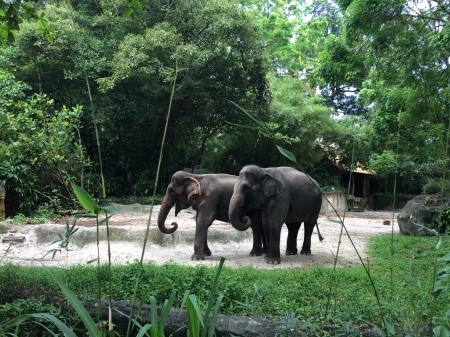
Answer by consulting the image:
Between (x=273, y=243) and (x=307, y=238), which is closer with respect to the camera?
(x=273, y=243)

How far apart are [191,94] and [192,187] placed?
30.8 feet

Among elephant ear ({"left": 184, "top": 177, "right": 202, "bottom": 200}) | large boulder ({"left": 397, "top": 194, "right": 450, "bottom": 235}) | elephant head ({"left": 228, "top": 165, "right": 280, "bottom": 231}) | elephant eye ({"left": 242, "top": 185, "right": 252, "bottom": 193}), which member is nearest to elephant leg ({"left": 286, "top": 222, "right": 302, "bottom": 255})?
elephant head ({"left": 228, "top": 165, "right": 280, "bottom": 231})

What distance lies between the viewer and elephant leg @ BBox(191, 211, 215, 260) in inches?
326

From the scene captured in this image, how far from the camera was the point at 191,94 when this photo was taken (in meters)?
17.6

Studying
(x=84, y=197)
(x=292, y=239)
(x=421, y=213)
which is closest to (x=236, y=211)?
(x=292, y=239)

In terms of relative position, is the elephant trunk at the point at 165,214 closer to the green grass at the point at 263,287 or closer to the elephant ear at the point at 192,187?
the elephant ear at the point at 192,187

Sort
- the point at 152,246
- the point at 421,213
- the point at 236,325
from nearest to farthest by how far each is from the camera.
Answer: the point at 236,325 < the point at 152,246 < the point at 421,213

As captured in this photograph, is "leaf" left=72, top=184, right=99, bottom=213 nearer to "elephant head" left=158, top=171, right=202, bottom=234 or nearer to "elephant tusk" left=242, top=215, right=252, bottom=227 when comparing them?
"elephant tusk" left=242, top=215, right=252, bottom=227

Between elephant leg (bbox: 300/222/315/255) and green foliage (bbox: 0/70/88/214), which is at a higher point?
green foliage (bbox: 0/70/88/214)

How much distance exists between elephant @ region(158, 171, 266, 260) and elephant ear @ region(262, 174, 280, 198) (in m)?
0.65

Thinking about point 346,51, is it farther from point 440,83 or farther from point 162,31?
point 162,31

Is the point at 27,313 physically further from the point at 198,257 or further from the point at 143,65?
the point at 143,65

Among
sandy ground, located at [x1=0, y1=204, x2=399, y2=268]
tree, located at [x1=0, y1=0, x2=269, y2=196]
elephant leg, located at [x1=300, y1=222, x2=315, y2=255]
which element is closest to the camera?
sandy ground, located at [x1=0, y1=204, x2=399, y2=268]

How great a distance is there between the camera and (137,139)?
20188 millimetres
